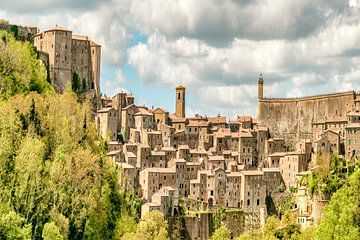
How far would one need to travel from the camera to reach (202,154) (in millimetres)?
78250

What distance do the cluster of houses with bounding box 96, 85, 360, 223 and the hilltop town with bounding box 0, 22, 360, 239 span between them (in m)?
0.10

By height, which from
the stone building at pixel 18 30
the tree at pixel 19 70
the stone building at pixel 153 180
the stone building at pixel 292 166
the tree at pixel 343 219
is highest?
the stone building at pixel 18 30

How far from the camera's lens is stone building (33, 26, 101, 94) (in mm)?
78500

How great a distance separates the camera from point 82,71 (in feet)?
267

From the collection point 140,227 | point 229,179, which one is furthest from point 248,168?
point 140,227

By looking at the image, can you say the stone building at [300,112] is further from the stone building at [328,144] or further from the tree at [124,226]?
the tree at [124,226]

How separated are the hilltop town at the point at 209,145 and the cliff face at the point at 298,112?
0.38 ft

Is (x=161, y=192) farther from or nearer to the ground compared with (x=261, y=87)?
nearer to the ground

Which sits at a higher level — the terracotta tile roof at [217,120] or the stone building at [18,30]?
the stone building at [18,30]

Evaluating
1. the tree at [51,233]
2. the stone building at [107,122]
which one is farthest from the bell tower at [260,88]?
the tree at [51,233]

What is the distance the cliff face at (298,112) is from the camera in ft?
261

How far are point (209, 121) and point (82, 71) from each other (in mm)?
16365

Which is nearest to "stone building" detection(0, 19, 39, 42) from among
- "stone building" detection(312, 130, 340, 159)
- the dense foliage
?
the dense foliage

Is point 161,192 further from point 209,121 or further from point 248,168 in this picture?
point 209,121
